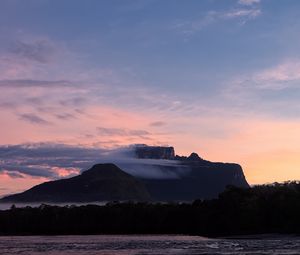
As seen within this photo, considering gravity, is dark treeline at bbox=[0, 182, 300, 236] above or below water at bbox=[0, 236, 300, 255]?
above

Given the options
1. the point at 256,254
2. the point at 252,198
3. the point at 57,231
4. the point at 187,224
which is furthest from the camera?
the point at 57,231

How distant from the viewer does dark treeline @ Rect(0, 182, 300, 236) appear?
455 ft

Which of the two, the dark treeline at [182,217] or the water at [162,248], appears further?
the dark treeline at [182,217]

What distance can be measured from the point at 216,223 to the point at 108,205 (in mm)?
43557

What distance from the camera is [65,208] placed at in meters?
189

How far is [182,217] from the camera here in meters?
169

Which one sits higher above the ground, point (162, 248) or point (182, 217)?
point (182, 217)

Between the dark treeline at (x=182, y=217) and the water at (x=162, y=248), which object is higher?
the dark treeline at (x=182, y=217)

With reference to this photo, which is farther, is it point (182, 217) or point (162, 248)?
point (182, 217)

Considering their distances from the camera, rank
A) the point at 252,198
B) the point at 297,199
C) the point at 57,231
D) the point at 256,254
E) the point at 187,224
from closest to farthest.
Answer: the point at 256,254, the point at 297,199, the point at 252,198, the point at 187,224, the point at 57,231

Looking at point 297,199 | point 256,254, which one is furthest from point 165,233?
point 256,254

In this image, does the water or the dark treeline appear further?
the dark treeline

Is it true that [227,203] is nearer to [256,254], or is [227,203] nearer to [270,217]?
[270,217]

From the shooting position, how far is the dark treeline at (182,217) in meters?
139
